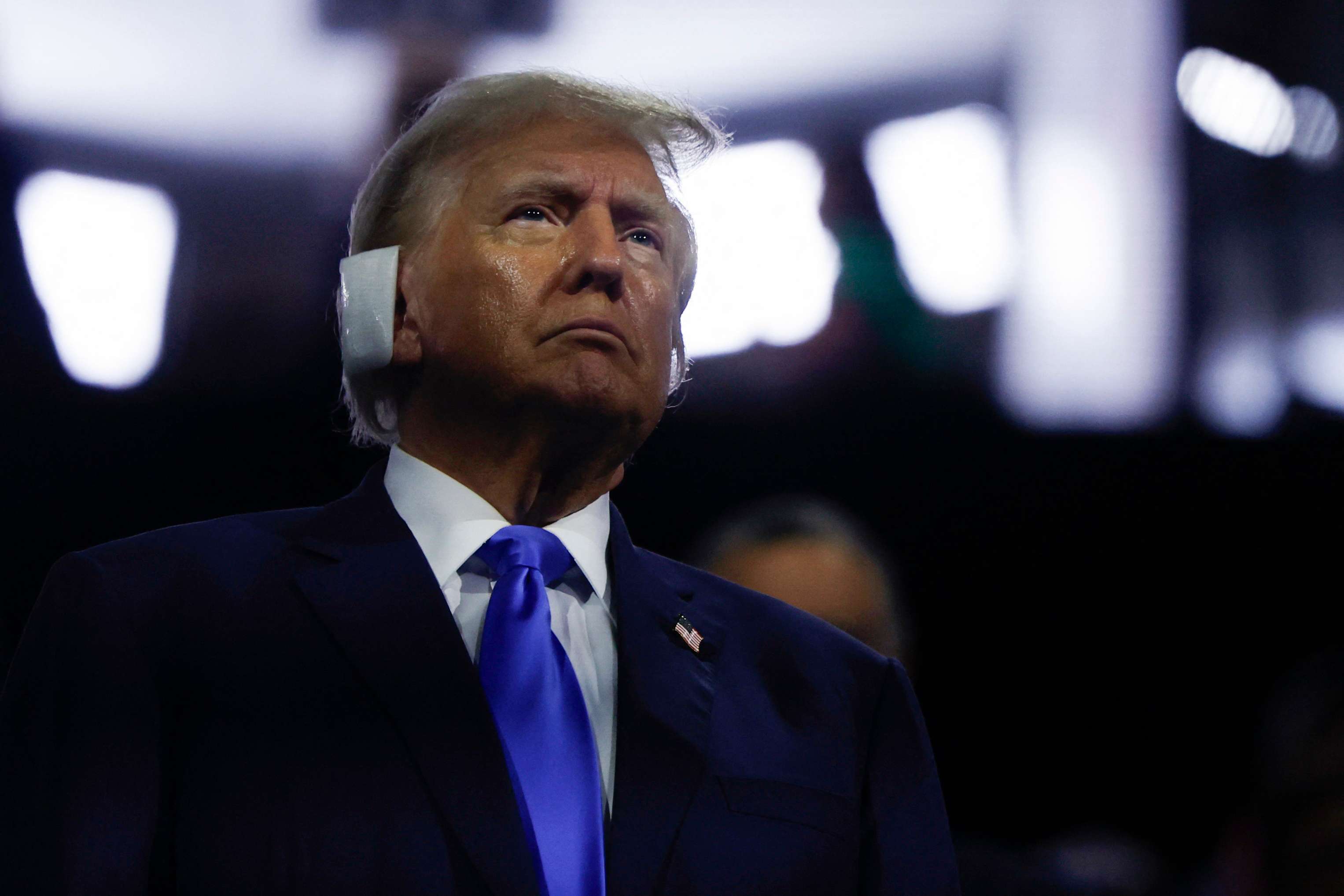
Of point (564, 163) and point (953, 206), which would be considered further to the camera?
point (953, 206)

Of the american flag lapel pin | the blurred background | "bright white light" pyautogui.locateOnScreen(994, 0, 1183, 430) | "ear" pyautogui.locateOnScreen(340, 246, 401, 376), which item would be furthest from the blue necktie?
"bright white light" pyautogui.locateOnScreen(994, 0, 1183, 430)

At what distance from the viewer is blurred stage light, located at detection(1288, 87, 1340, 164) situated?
103 inches

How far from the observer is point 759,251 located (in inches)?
74.4

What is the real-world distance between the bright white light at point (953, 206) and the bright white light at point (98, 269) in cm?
130

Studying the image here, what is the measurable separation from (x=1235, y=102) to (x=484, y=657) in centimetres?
210

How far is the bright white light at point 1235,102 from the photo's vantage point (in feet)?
8.29

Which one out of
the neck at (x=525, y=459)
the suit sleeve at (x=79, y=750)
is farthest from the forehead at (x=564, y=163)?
the suit sleeve at (x=79, y=750)

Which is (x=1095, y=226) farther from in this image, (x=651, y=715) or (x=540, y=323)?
(x=651, y=715)

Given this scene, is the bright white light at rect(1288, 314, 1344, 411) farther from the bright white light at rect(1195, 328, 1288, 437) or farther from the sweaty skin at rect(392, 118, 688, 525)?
the sweaty skin at rect(392, 118, 688, 525)

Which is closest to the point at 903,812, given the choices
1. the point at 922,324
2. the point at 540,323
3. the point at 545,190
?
the point at 540,323

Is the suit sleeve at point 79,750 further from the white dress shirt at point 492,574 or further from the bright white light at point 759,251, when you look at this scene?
the bright white light at point 759,251

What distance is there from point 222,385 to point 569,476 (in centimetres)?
37

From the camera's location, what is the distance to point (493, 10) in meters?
1.64

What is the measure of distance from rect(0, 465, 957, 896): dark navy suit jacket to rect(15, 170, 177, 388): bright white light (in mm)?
252
